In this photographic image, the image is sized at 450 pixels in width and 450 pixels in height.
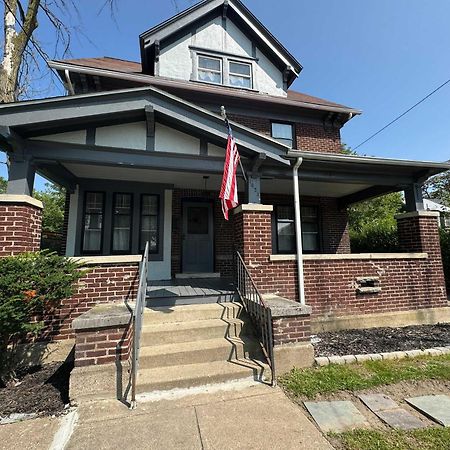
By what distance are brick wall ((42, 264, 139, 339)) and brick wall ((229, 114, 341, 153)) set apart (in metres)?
6.34

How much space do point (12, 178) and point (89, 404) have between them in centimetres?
373

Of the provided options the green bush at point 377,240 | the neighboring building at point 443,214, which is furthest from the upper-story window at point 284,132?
the green bush at point 377,240

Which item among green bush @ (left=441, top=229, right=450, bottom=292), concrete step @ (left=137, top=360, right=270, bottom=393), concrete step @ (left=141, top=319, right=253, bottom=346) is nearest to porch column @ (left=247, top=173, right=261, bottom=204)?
concrete step @ (left=141, top=319, right=253, bottom=346)

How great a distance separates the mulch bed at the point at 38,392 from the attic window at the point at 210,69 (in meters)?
8.75

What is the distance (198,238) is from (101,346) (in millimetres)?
4998

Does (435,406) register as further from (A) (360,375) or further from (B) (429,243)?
(B) (429,243)

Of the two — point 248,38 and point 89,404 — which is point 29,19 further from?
point 89,404

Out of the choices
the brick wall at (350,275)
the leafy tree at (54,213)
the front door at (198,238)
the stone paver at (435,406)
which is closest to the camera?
the stone paver at (435,406)

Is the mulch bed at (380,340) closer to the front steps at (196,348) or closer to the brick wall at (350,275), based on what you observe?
the brick wall at (350,275)

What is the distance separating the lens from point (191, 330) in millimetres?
4246

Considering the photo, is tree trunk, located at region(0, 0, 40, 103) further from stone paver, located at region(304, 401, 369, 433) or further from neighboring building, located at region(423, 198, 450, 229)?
neighboring building, located at region(423, 198, 450, 229)

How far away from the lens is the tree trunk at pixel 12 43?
7469mm

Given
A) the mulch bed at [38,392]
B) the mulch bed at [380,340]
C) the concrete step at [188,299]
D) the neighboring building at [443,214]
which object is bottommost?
the mulch bed at [38,392]

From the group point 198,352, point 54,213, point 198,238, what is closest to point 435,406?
point 198,352
